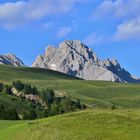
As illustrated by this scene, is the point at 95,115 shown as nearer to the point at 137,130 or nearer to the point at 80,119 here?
the point at 80,119

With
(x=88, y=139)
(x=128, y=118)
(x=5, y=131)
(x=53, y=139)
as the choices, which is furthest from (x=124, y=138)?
(x=5, y=131)

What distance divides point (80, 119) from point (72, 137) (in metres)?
11.2

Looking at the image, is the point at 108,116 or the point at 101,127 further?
the point at 108,116

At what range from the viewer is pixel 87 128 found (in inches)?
1702

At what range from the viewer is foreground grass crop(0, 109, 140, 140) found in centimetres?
3875

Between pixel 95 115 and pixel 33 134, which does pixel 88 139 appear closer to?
pixel 33 134

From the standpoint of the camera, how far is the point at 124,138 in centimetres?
3728

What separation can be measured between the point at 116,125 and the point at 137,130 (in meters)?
3.31

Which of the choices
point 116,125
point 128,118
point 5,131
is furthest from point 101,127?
point 5,131

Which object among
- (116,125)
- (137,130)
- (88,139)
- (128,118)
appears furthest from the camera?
(128,118)

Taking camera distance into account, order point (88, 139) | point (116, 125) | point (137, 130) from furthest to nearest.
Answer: point (116, 125) < point (137, 130) < point (88, 139)

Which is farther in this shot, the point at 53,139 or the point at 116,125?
the point at 116,125

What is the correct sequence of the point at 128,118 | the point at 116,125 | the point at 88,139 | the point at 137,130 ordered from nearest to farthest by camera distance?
the point at 88,139 < the point at 137,130 < the point at 116,125 < the point at 128,118

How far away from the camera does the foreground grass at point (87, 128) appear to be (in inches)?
1526
